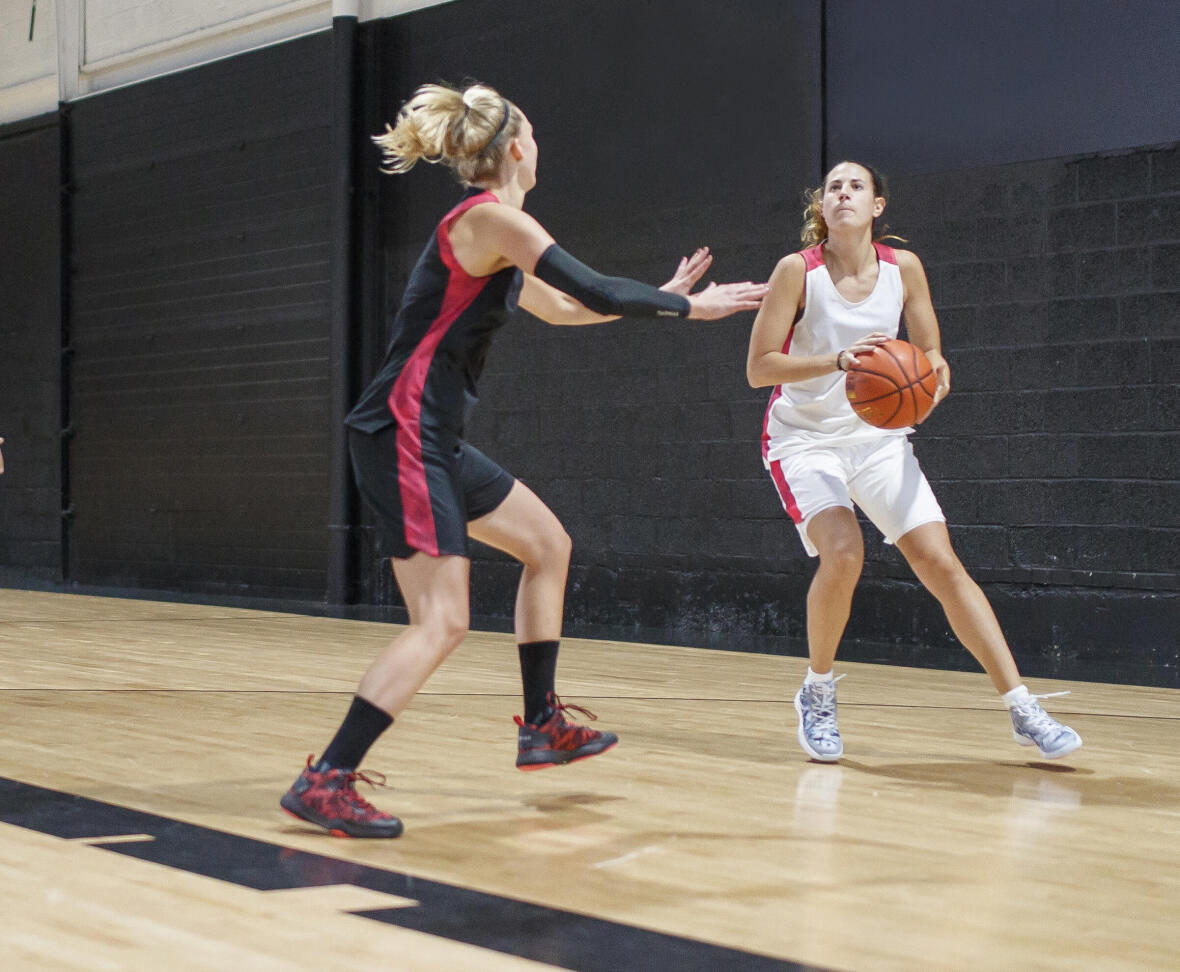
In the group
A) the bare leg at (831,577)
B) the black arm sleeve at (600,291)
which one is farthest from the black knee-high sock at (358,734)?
the bare leg at (831,577)

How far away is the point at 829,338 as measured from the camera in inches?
Answer: 149

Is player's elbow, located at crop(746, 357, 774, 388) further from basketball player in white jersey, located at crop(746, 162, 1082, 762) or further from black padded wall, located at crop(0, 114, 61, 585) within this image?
black padded wall, located at crop(0, 114, 61, 585)

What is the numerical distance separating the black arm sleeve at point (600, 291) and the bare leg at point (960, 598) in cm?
113

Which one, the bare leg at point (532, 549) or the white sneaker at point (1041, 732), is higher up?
the bare leg at point (532, 549)

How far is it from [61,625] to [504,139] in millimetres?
5167

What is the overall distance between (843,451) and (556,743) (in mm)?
1062

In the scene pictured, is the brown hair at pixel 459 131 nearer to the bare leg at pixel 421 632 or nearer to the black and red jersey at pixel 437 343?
the black and red jersey at pixel 437 343

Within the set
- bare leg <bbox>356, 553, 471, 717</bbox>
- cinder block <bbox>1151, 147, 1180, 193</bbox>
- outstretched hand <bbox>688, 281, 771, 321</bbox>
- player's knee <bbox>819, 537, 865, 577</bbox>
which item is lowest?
bare leg <bbox>356, 553, 471, 717</bbox>

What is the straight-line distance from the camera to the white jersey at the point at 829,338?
3.78 meters

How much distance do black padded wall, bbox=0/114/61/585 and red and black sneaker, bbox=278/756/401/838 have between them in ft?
28.7

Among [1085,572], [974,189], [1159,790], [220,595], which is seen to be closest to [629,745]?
[1159,790]

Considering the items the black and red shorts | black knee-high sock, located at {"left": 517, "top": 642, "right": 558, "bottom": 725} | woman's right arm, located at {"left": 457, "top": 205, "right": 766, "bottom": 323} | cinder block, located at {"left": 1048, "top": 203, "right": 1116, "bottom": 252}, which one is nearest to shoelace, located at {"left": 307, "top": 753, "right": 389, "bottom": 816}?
the black and red shorts

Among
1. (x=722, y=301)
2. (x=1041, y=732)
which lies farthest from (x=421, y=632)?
(x=1041, y=732)

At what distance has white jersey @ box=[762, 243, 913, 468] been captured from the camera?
12.4ft
